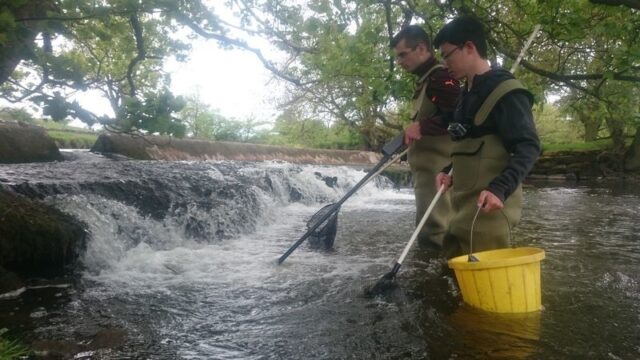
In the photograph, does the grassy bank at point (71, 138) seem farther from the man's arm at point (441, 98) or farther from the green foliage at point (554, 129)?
the green foliage at point (554, 129)

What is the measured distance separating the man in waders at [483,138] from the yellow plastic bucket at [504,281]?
0.22m

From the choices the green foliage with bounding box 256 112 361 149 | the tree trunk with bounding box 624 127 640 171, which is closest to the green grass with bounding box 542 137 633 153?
the tree trunk with bounding box 624 127 640 171

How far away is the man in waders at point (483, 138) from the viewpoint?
8.67ft

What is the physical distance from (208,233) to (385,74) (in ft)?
11.1

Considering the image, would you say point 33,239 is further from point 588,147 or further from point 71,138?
point 588,147

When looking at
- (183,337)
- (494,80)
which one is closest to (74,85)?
(183,337)

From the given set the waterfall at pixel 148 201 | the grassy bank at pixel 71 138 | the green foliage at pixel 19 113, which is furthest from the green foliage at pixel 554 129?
the green foliage at pixel 19 113

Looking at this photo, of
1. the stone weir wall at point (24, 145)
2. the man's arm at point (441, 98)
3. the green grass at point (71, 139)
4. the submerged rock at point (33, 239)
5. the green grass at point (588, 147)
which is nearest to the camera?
the submerged rock at point (33, 239)

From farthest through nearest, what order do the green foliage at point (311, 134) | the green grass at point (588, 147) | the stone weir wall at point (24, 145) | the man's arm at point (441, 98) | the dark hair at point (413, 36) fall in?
the green foliage at point (311, 134) → the green grass at point (588, 147) → the stone weir wall at point (24, 145) → the dark hair at point (413, 36) → the man's arm at point (441, 98)

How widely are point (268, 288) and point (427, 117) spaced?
2154 mm

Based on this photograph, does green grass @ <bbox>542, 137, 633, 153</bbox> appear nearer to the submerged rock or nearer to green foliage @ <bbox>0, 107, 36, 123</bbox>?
the submerged rock

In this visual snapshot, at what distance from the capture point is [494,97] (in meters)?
2.74

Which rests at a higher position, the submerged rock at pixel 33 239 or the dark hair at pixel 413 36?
the dark hair at pixel 413 36

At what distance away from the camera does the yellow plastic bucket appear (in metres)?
2.57
